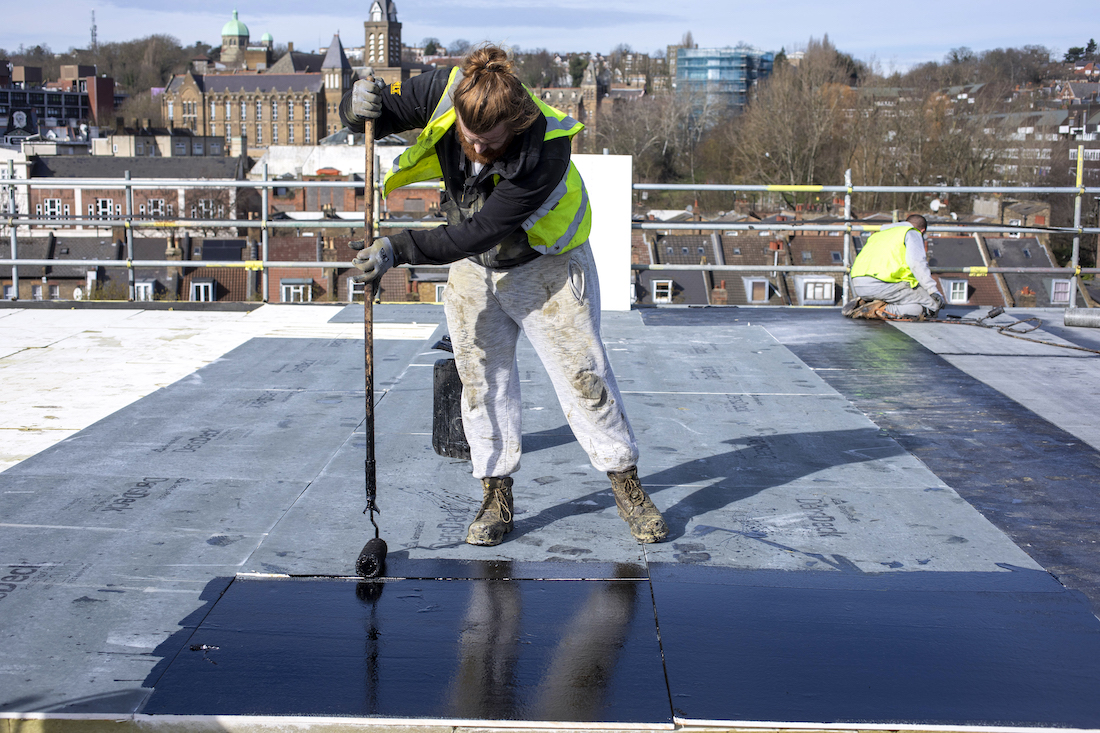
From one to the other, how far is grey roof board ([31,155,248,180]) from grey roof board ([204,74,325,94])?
4230 centimetres

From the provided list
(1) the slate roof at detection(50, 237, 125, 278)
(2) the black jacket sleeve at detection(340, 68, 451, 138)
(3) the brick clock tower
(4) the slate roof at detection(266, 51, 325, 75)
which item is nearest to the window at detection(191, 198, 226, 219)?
(1) the slate roof at detection(50, 237, 125, 278)

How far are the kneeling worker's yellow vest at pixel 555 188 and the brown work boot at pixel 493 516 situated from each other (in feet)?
2.60

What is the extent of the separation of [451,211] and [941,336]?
15.5ft

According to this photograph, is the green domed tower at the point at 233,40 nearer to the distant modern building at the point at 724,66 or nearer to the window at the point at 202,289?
the distant modern building at the point at 724,66

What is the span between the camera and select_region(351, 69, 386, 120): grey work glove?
279cm

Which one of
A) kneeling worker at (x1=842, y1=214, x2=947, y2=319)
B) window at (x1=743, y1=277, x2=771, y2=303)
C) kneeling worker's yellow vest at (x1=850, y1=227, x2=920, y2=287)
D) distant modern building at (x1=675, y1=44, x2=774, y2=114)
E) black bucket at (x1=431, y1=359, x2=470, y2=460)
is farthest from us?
distant modern building at (x1=675, y1=44, x2=774, y2=114)

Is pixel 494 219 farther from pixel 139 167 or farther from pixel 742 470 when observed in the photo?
pixel 139 167

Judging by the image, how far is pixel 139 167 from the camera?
188ft

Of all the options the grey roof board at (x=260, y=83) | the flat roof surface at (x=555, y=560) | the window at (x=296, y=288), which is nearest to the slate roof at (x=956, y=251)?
the window at (x=296, y=288)

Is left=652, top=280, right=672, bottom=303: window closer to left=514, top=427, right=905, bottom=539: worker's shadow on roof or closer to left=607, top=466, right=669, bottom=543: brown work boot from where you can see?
left=514, top=427, right=905, bottom=539: worker's shadow on roof

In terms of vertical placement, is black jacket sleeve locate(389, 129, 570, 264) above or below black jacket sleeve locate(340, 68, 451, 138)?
below

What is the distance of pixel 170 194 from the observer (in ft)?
181

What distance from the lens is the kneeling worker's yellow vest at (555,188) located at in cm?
267

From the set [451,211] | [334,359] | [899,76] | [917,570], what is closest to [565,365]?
[451,211]
